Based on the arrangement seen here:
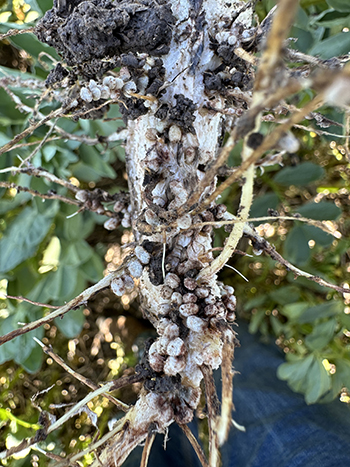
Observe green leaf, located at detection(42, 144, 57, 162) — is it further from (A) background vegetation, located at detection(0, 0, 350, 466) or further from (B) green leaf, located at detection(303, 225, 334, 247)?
(B) green leaf, located at detection(303, 225, 334, 247)

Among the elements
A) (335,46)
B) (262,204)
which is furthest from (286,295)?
(335,46)

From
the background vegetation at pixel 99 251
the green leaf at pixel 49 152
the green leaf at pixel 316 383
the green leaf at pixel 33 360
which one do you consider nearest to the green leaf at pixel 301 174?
the background vegetation at pixel 99 251

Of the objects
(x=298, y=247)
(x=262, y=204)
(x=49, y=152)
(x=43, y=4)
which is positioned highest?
(x=43, y=4)

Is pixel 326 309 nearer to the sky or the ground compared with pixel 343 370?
nearer to the sky

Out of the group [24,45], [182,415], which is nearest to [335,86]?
[182,415]

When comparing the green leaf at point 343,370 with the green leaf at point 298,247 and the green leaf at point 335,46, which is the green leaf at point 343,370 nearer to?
the green leaf at point 298,247

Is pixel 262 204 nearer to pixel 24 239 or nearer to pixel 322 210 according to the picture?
pixel 322 210

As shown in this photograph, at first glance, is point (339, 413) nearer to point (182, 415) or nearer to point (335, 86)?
point (182, 415)
